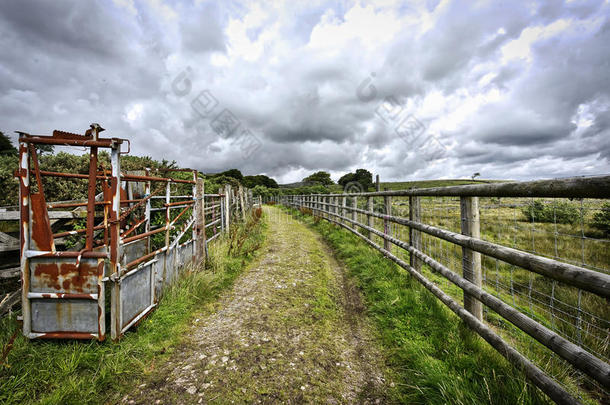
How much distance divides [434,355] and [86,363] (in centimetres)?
331

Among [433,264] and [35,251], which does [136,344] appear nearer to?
[35,251]

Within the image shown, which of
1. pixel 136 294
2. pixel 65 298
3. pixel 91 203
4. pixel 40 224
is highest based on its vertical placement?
pixel 91 203

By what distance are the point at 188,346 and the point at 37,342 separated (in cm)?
151

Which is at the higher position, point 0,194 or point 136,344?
point 0,194

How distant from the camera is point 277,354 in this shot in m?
2.65

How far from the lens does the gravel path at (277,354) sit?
7.09ft

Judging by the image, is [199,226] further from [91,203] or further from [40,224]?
[40,224]

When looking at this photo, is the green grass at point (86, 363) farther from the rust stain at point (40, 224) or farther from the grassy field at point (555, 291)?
the grassy field at point (555, 291)

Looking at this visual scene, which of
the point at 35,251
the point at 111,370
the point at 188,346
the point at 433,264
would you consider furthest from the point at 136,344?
the point at 433,264

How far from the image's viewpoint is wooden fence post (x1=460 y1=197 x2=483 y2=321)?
255 cm

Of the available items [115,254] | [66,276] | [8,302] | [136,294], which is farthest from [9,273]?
[115,254]

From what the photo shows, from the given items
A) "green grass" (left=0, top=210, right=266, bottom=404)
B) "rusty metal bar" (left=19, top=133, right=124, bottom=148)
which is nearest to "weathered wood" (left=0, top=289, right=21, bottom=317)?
"green grass" (left=0, top=210, right=266, bottom=404)

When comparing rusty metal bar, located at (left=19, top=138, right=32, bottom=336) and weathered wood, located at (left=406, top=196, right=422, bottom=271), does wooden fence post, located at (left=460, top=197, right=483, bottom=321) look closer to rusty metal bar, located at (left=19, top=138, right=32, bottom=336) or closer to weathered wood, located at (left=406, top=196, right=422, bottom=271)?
weathered wood, located at (left=406, top=196, right=422, bottom=271)

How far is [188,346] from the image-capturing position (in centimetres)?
284
